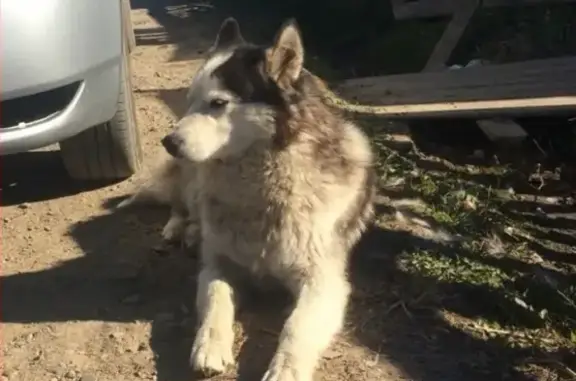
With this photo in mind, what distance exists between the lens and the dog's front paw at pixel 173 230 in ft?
14.5

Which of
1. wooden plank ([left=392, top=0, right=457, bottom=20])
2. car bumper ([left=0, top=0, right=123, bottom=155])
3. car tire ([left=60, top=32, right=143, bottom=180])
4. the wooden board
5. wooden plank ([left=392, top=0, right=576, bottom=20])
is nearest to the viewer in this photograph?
car bumper ([left=0, top=0, right=123, bottom=155])

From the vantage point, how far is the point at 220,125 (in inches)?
138

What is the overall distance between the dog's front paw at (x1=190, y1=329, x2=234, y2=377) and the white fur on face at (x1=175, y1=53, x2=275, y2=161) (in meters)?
0.70

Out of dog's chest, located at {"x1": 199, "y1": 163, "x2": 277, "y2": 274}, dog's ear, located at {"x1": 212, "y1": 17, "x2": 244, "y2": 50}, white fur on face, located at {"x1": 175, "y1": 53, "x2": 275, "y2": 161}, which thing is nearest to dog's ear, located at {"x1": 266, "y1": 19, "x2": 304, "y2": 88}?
white fur on face, located at {"x1": 175, "y1": 53, "x2": 275, "y2": 161}

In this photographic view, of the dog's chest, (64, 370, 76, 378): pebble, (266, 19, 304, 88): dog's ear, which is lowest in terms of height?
(64, 370, 76, 378): pebble

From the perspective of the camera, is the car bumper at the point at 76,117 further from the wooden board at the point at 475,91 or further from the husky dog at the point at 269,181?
the wooden board at the point at 475,91

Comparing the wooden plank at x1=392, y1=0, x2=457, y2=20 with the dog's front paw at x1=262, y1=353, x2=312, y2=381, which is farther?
the wooden plank at x1=392, y1=0, x2=457, y2=20

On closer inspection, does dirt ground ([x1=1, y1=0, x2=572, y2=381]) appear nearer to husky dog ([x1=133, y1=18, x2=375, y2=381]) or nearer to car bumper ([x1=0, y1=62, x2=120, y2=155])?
husky dog ([x1=133, y1=18, x2=375, y2=381])

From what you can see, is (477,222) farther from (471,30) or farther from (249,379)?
(471,30)

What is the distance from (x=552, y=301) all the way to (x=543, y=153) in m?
1.91

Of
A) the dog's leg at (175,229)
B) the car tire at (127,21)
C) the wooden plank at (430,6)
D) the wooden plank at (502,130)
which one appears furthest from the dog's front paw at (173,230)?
the wooden plank at (430,6)

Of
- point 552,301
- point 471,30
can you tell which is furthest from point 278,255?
point 471,30

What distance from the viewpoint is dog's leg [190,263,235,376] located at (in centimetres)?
318

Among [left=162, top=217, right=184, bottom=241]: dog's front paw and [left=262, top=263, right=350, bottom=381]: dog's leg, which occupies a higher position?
[left=262, top=263, right=350, bottom=381]: dog's leg
